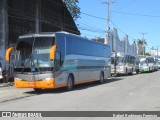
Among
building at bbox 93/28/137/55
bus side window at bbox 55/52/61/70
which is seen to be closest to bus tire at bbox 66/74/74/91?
bus side window at bbox 55/52/61/70

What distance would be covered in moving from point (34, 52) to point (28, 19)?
1646 cm

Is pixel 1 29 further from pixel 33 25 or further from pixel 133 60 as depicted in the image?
pixel 133 60

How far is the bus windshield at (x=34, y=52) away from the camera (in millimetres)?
20266

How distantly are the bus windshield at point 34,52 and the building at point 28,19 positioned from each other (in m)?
10.1

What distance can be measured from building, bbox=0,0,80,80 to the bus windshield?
10.1m

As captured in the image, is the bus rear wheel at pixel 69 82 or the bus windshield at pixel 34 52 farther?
the bus rear wheel at pixel 69 82

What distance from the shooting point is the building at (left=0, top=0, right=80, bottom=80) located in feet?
104

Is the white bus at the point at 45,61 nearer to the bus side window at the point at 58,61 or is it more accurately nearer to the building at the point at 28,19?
the bus side window at the point at 58,61

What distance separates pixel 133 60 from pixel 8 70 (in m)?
23.4

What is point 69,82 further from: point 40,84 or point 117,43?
point 117,43

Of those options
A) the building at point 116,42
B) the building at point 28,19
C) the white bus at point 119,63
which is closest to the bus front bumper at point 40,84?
the building at point 28,19

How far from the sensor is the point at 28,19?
119ft

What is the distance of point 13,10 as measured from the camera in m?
33.7

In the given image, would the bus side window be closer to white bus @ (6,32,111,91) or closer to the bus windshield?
white bus @ (6,32,111,91)
